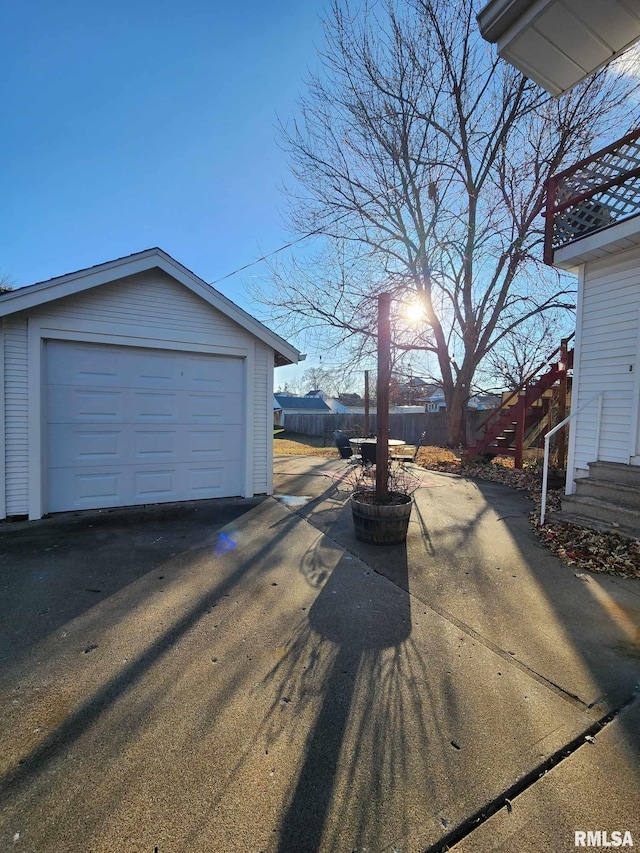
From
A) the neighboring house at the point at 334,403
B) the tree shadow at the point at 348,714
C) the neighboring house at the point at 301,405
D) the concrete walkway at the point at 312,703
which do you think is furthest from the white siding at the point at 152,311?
the neighboring house at the point at 334,403

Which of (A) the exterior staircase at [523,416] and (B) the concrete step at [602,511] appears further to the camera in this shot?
(A) the exterior staircase at [523,416]

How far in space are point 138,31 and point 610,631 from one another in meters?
9.42

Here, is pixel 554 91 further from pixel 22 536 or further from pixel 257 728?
pixel 22 536

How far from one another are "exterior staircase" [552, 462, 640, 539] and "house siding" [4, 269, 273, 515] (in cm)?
469

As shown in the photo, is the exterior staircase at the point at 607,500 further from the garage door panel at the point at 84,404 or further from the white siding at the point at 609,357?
the garage door panel at the point at 84,404

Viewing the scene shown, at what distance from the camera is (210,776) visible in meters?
1.64

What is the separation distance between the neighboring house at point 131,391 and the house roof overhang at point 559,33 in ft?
17.3

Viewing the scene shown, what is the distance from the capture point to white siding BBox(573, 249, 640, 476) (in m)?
5.02

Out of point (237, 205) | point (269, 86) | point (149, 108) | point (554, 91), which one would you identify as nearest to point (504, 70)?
point (269, 86)

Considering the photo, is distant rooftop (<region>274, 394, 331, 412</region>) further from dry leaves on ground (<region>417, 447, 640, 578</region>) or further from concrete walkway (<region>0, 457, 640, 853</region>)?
concrete walkway (<region>0, 457, 640, 853</region>)

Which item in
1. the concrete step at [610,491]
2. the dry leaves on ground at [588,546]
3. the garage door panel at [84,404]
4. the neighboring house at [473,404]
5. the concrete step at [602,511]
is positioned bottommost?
the dry leaves on ground at [588,546]

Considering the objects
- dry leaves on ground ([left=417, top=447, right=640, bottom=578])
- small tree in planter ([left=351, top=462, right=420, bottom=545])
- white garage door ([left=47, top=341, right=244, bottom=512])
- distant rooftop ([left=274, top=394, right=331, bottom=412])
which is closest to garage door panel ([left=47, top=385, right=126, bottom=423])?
white garage door ([left=47, top=341, right=244, bottom=512])

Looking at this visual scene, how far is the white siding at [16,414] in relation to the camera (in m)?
5.11

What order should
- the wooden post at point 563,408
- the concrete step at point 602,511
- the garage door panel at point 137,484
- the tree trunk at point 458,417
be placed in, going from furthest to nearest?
the tree trunk at point 458,417
the wooden post at point 563,408
the garage door panel at point 137,484
the concrete step at point 602,511
